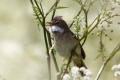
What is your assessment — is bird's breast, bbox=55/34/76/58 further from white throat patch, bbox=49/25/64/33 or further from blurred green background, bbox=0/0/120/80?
blurred green background, bbox=0/0/120/80

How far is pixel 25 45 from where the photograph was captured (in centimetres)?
702

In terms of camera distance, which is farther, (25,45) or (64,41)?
(25,45)

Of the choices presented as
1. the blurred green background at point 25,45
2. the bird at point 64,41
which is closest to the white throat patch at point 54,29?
the bird at point 64,41

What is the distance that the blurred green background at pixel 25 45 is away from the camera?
18.0 ft

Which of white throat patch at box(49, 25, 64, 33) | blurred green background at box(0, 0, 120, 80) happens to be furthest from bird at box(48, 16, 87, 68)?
blurred green background at box(0, 0, 120, 80)

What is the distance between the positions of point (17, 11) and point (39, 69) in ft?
7.79

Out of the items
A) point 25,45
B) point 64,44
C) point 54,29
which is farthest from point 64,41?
point 25,45

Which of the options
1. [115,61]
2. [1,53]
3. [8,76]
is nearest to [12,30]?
[1,53]

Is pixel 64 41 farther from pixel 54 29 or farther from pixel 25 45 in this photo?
pixel 25 45

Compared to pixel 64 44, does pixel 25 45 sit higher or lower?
lower

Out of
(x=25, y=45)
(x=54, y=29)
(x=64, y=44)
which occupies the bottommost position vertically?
(x=25, y=45)

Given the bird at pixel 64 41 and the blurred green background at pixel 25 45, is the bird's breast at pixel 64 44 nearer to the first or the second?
the bird at pixel 64 41

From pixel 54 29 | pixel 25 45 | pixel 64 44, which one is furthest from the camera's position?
pixel 25 45

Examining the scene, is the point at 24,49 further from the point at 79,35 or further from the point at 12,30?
the point at 79,35
